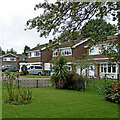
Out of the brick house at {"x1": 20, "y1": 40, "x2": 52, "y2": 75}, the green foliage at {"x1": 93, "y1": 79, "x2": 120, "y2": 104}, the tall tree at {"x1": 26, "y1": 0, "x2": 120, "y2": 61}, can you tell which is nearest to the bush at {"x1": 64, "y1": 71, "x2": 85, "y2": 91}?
the green foliage at {"x1": 93, "y1": 79, "x2": 120, "y2": 104}

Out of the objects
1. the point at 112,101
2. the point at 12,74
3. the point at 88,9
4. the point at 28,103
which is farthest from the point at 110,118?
the point at 12,74

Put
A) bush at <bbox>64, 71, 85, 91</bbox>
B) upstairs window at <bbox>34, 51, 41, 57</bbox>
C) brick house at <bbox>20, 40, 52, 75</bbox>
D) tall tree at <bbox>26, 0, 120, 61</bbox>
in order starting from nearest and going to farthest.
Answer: tall tree at <bbox>26, 0, 120, 61</bbox> < bush at <bbox>64, 71, 85, 91</bbox> < brick house at <bbox>20, 40, 52, 75</bbox> < upstairs window at <bbox>34, 51, 41, 57</bbox>

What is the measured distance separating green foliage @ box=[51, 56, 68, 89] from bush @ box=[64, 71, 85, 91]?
419mm

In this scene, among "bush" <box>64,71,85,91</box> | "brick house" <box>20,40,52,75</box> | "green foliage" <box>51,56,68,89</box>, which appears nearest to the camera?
"bush" <box>64,71,85,91</box>

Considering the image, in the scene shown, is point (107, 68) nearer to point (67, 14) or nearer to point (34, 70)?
point (34, 70)

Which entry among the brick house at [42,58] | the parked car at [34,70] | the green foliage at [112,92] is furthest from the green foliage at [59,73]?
the brick house at [42,58]

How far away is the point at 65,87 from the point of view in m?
12.6

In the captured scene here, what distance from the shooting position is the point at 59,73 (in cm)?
1217

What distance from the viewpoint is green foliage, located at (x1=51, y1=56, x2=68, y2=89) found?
482 inches

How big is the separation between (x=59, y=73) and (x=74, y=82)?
1.35 meters

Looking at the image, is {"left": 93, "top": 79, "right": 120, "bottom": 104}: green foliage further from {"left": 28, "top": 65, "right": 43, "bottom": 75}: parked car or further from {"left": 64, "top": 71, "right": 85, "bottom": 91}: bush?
{"left": 28, "top": 65, "right": 43, "bottom": 75}: parked car

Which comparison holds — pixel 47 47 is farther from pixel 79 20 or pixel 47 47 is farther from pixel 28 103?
pixel 28 103

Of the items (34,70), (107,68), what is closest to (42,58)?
(34,70)

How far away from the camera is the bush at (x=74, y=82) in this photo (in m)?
11.8
